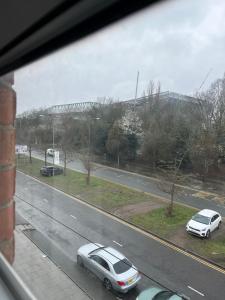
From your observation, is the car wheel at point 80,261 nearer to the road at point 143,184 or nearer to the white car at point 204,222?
the road at point 143,184

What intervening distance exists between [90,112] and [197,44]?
1.79ft

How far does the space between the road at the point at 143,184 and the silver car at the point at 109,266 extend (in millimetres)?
255

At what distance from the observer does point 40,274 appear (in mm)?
1261

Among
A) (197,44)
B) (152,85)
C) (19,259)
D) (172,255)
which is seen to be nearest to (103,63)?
(152,85)

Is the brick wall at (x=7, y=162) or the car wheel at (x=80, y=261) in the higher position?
the brick wall at (x=7, y=162)

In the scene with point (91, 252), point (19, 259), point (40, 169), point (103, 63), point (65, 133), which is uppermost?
point (103, 63)

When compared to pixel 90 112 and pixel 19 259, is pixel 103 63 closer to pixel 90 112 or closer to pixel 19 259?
pixel 90 112

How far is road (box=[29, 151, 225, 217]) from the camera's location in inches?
33.4

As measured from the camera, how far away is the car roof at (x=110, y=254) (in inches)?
43.8

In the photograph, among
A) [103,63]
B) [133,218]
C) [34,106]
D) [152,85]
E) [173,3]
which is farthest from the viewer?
[34,106]

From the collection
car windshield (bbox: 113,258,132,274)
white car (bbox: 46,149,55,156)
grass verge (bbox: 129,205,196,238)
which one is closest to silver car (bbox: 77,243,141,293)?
car windshield (bbox: 113,258,132,274)

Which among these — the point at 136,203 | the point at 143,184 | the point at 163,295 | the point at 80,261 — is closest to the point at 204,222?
the point at 163,295

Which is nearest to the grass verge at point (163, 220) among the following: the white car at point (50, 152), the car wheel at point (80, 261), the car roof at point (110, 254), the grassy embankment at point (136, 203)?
the grassy embankment at point (136, 203)

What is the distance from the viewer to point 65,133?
4.09ft
